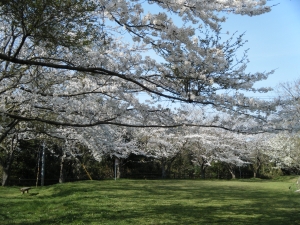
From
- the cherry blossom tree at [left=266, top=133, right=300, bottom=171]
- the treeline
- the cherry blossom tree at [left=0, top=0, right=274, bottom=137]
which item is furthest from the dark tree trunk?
the cherry blossom tree at [left=0, top=0, right=274, bottom=137]

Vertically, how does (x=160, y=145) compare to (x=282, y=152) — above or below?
above

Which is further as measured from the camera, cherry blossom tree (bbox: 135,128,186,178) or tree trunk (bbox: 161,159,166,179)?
tree trunk (bbox: 161,159,166,179)

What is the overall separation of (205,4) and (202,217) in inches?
216

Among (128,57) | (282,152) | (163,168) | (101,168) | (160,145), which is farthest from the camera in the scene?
(282,152)

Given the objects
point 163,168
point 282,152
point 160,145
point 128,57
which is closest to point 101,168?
point 160,145

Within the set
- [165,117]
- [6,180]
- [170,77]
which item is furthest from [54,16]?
[6,180]

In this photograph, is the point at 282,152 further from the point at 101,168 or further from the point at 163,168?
the point at 101,168

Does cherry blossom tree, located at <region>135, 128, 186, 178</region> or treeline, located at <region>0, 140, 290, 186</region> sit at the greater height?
cherry blossom tree, located at <region>135, 128, 186, 178</region>

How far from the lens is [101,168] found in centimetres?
2708

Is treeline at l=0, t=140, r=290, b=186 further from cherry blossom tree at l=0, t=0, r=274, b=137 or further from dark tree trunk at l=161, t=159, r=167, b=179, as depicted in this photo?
cherry blossom tree at l=0, t=0, r=274, b=137

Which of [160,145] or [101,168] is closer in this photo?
[101,168]

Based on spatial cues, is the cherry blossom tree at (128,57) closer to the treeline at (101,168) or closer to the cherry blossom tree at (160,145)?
the treeline at (101,168)

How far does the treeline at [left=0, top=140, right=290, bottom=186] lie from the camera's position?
71.8ft

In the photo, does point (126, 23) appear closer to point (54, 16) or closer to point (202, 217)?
point (54, 16)
